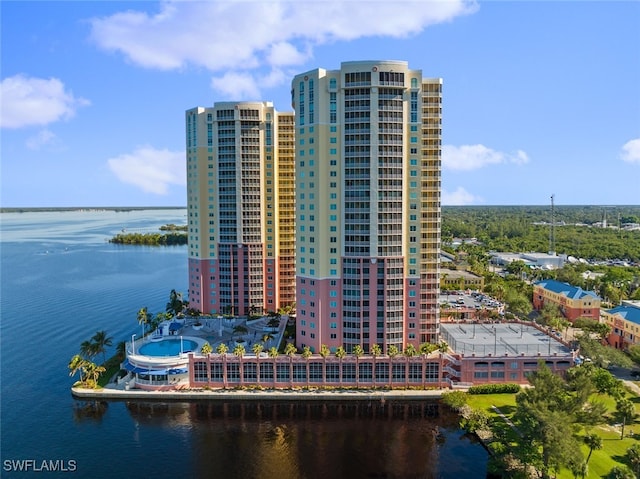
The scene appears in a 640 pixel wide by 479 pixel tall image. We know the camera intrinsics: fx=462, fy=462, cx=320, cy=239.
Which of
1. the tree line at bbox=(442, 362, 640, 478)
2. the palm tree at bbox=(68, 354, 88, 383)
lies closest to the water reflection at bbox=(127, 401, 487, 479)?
the tree line at bbox=(442, 362, 640, 478)

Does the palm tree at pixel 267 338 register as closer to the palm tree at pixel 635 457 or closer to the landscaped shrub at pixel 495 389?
the landscaped shrub at pixel 495 389

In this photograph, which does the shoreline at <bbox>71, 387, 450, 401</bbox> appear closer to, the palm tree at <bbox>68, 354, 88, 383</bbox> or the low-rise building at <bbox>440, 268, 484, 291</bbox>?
the palm tree at <bbox>68, 354, 88, 383</bbox>

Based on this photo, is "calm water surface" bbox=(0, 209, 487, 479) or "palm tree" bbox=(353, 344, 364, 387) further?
"palm tree" bbox=(353, 344, 364, 387)

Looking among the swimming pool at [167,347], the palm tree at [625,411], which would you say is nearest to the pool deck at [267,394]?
the swimming pool at [167,347]

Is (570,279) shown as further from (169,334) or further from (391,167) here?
(169,334)

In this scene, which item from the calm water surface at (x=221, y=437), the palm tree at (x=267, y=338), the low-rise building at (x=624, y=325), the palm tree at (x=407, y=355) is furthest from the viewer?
the low-rise building at (x=624, y=325)

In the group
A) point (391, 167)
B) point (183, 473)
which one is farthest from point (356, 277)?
point (183, 473)
